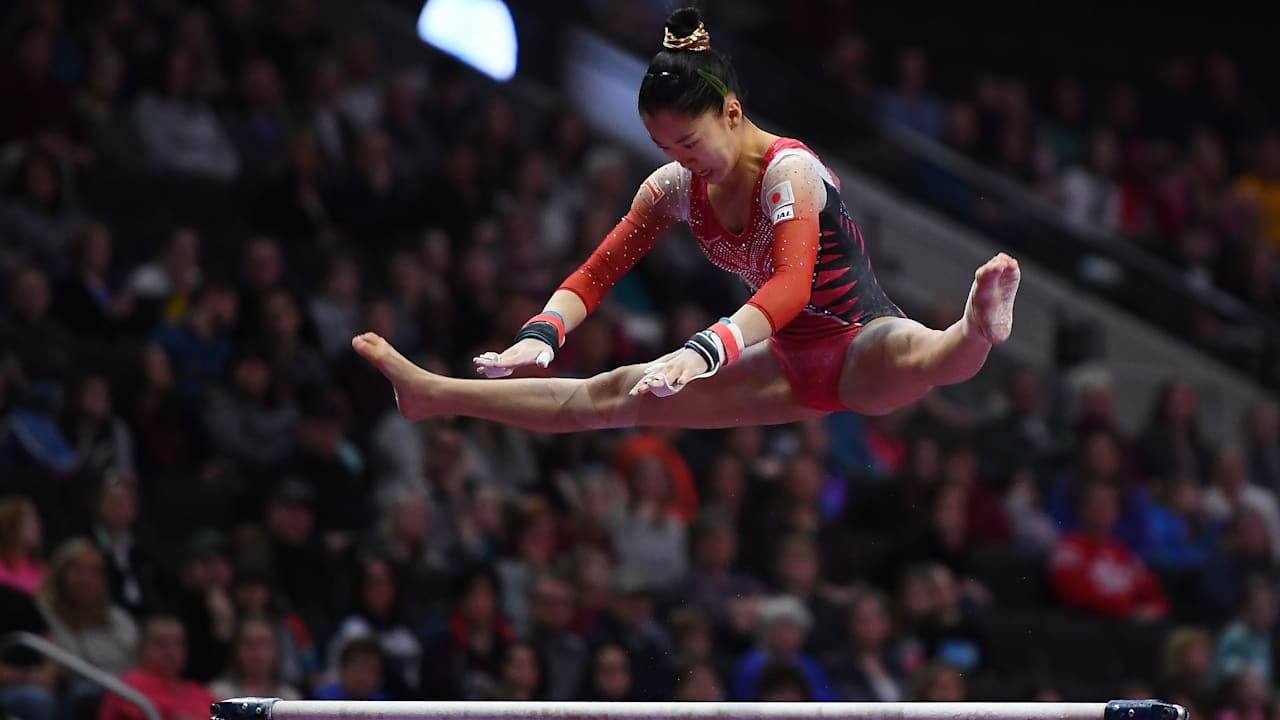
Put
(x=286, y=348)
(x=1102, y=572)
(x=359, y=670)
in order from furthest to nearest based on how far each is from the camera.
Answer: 1. (x=1102, y=572)
2. (x=286, y=348)
3. (x=359, y=670)

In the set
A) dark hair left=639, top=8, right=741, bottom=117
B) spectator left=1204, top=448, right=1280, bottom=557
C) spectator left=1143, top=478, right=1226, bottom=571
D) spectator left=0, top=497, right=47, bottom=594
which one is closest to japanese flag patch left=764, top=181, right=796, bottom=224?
dark hair left=639, top=8, right=741, bottom=117

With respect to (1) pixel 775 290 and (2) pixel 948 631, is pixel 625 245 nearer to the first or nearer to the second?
(1) pixel 775 290

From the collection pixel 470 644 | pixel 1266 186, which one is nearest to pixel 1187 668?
pixel 470 644

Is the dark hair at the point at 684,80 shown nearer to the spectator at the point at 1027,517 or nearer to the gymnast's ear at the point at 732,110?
the gymnast's ear at the point at 732,110

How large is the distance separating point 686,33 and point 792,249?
2.17ft

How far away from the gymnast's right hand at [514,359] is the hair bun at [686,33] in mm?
896

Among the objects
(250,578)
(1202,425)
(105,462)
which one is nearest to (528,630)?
(250,578)

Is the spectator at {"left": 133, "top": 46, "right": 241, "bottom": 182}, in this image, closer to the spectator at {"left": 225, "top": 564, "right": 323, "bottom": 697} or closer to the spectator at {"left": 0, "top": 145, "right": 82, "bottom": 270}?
the spectator at {"left": 0, "top": 145, "right": 82, "bottom": 270}

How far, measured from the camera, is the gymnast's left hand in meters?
4.09

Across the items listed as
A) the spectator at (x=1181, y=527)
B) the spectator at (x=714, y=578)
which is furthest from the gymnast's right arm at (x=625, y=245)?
the spectator at (x=1181, y=527)

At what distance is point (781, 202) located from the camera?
181 inches

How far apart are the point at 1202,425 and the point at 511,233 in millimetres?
5012

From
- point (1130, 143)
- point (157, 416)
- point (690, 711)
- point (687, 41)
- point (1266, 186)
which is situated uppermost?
point (1130, 143)

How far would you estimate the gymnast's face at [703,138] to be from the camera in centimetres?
453
